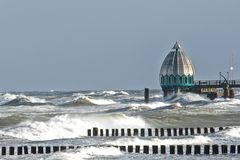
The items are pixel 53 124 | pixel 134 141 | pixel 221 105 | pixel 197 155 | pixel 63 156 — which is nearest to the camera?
pixel 63 156

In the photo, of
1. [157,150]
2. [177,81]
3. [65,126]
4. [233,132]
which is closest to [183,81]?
[177,81]

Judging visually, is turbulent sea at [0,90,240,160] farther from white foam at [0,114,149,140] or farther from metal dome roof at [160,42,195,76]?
metal dome roof at [160,42,195,76]

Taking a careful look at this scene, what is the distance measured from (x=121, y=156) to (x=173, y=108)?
137ft

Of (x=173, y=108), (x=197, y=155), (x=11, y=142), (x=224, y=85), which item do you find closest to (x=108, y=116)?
(x=173, y=108)

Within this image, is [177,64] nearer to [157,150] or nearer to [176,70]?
[176,70]

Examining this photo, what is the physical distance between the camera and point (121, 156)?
27.4 metres

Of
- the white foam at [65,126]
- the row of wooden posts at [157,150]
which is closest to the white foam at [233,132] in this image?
the row of wooden posts at [157,150]

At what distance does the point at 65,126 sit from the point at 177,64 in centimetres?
4455

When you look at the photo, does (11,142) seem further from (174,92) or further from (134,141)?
(174,92)

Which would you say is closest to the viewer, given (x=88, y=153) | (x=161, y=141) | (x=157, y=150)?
(x=88, y=153)

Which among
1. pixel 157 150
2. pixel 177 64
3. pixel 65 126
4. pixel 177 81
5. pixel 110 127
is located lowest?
pixel 110 127

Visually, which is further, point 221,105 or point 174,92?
point 174,92

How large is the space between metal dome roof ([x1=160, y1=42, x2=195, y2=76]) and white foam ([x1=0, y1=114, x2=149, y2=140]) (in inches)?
1334

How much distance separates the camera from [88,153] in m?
27.4
